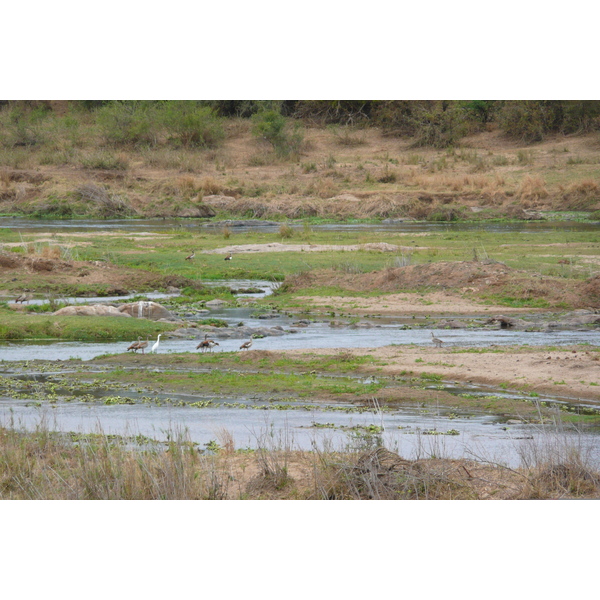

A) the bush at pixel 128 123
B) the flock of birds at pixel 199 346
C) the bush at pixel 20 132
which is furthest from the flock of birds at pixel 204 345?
the bush at pixel 20 132

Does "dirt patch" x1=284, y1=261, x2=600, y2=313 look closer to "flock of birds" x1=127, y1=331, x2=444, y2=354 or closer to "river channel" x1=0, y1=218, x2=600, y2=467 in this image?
"river channel" x1=0, y1=218, x2=600, y2=467

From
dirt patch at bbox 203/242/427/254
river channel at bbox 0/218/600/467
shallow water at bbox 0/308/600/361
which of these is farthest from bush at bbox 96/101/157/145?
shallow water at bbox 0/308/600/361

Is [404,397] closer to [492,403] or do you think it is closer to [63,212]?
[492,403]

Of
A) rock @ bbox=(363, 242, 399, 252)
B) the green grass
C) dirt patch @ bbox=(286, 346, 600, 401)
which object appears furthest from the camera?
rock @ bbox=(363, 242, 399, 252)

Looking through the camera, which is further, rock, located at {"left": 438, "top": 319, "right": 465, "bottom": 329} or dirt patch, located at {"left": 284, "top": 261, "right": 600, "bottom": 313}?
dirt patch, located at {"left": 284, "top": 261, "right": 600, "bottom": 313}

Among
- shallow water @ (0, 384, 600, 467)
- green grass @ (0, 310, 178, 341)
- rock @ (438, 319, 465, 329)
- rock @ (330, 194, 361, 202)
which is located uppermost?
rock @ (330, 194, 361, 202)

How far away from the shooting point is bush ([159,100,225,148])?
5925 centimetres

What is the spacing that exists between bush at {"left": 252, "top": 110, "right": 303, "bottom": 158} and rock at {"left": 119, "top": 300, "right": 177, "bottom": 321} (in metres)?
37.2

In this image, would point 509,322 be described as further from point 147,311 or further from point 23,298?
point 23,298

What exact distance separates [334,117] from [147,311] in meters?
45.1

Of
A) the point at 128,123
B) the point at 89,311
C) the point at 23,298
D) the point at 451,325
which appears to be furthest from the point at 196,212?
the point at 451,325

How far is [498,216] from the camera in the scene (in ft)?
154

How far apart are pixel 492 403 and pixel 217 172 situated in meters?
45.4

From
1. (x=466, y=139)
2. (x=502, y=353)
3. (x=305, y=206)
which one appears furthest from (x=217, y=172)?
(x=502, y=353)
